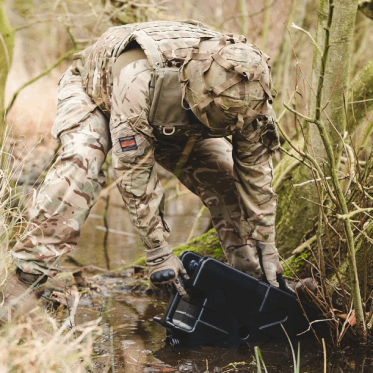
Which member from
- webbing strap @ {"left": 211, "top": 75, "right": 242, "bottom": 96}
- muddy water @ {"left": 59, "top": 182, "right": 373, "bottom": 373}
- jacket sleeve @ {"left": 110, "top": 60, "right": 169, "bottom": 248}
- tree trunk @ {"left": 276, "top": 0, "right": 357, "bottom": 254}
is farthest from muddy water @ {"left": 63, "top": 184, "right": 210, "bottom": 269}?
webbing strap @ {"left": 211, "top": 75, "right": 242, "bottom": 96}

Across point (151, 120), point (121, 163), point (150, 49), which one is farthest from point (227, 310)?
point (150, 49)

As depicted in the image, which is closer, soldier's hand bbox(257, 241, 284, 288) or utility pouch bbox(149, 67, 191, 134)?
utility pouch bbox(149, 67, 191, 134)

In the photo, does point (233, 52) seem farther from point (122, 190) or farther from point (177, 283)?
point (177, 283)

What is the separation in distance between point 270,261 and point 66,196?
1214 mm

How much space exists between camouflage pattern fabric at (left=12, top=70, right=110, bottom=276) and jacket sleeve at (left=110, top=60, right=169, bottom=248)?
18cm

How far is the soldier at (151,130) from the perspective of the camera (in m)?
2.70

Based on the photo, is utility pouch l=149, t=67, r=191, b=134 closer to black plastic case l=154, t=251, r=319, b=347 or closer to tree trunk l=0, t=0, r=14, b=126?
black plastic case l=154, t=251, r=319, b=347

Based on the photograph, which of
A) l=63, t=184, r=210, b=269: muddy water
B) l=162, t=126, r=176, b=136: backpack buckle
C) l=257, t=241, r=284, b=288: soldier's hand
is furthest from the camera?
l=63, t=184, r=210, b=269: muddy water

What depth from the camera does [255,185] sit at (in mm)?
3182

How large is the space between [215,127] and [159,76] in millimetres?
383

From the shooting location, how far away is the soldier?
270cm

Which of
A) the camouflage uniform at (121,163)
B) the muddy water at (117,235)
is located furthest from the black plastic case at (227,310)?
the muddy water at (117,235)

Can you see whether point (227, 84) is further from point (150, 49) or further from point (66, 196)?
point (66, 196)

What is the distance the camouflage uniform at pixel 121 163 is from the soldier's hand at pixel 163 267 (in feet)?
0.16
